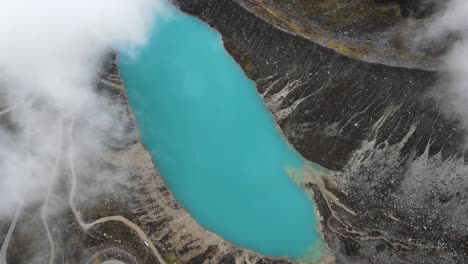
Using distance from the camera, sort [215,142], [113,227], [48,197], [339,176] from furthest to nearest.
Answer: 1. [215,142]
2. [339,176]
3. [48,197]
4. [113,227]

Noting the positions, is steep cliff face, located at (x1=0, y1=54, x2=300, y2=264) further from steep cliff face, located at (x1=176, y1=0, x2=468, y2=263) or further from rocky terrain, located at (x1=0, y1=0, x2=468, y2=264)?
steep cliff face, located at (x1=176, y1=0, x2=468, y2=263)

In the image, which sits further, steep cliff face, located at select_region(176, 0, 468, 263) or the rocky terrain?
the rocky terrain

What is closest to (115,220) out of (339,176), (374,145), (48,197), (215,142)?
(48,197)

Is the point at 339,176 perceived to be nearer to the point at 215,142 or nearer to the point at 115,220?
the point at 215,142

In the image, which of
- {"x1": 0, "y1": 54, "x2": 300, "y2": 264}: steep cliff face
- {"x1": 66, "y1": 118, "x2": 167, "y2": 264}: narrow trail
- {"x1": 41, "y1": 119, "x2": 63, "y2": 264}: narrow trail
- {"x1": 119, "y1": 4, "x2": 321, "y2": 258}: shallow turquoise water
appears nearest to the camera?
{"x1": 0, "y1": 54, "x2": 300, "y2": 264}: steep cliff face

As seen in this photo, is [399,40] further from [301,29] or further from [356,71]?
[301,29]

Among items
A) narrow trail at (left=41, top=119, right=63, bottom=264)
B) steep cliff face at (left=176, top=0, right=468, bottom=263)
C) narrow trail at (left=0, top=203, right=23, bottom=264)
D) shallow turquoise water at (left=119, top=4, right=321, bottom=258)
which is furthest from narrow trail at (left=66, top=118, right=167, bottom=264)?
steep cliff face at (left=176, top=0, right=468, bottom=263)

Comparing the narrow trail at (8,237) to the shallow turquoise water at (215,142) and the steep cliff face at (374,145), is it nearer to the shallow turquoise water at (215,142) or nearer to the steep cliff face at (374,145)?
the shallow turquoise water at (215,142)
